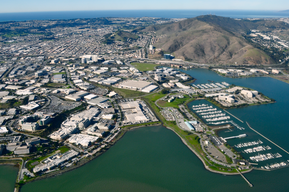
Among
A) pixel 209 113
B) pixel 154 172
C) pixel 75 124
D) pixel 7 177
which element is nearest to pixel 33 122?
pixel 75 124

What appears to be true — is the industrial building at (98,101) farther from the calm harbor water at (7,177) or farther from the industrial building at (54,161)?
the calm harbor water at (7,177)

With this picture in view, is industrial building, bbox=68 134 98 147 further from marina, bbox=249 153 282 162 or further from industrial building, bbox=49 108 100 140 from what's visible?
marina, bbox=249 153 282 162

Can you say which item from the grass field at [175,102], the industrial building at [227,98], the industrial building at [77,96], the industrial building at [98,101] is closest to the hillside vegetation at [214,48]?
the industrial building at [227,98]

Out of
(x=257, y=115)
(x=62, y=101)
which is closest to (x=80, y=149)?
(x=62, y=101)

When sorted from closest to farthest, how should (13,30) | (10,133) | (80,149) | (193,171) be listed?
(193,171) < (80,149) < (10,133) < (13,30)

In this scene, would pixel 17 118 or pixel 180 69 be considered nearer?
pixel 17 118

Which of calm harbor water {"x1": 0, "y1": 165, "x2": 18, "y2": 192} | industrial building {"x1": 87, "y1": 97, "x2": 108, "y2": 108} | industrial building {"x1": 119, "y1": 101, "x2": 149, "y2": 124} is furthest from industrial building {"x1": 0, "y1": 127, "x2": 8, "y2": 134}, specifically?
industrial building {"x1": 119, "y1": 101, "x2": 149, "y2": 124}

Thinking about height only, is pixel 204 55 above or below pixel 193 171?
above

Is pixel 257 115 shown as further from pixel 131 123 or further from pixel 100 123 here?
pixel 100 123

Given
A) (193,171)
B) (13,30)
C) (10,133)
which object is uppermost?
(13,30)

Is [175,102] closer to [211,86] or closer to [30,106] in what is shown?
[211,86]
